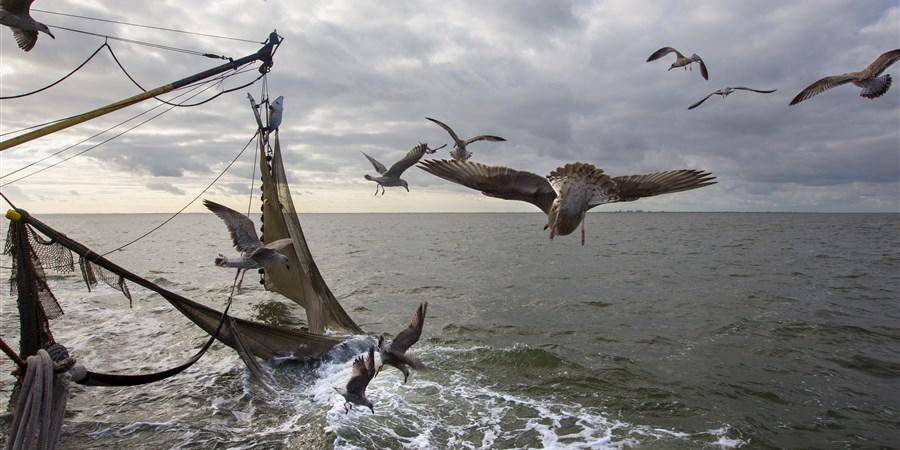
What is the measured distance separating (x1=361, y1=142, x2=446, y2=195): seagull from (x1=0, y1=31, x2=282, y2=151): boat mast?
3.31 meters

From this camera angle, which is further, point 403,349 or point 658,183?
point 403,349

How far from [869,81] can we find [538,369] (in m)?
7.69

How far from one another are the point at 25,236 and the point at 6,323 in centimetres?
1034

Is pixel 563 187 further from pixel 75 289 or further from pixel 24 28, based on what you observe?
pixel 75 289

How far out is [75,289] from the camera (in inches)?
784

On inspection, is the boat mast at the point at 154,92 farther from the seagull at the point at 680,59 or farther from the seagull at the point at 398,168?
the seagull at the point at 680,59

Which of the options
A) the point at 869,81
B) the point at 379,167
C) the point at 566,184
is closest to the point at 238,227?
the point at 379,167

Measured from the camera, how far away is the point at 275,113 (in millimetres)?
11297

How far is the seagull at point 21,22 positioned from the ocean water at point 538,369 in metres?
5.62

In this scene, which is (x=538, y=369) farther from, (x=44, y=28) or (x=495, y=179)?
(x=44, y=28)

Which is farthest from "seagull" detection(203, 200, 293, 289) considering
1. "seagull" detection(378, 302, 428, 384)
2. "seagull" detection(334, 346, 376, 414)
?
"seagull" detection(378, 302, 428, 384)

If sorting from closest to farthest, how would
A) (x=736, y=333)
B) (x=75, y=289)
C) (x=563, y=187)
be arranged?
(x=563, y=187)
(x=736, y=333)
(x=75, y=289)

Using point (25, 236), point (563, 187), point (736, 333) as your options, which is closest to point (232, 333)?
point (25, 236)

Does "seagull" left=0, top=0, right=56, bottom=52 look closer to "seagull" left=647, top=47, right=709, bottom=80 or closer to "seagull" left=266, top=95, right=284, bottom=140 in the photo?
"seagull" left=266, top=95, right=284, bottom=140
